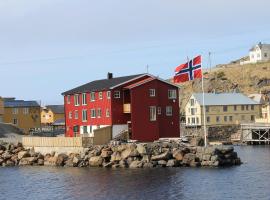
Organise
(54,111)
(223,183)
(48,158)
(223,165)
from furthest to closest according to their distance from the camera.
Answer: (54,111)
(48,158)
(223,165)
(223,183)

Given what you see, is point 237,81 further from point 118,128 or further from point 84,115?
point 118,128

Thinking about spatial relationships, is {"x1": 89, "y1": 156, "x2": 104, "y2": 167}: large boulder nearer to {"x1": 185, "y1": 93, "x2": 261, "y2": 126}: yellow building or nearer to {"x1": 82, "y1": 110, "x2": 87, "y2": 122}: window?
{"x1": 82, "y1": 110, "x2": 87, "y2": 122}: window

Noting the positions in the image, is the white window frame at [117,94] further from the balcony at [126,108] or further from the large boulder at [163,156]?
the large boulder at [163,156]

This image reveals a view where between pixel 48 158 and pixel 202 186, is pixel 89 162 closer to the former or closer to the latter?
pixel 48 158

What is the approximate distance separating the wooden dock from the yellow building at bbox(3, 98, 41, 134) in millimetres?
45229

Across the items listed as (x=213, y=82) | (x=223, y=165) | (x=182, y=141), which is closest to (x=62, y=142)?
(x=182, y=141)

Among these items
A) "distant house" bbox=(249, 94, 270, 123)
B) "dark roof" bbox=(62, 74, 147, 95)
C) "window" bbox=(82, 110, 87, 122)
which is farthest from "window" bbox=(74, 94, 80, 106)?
"distant house" bbox=(249, 94, 270, 123)

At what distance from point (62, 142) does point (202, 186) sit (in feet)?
87.0

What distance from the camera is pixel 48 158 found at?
69.3 meters

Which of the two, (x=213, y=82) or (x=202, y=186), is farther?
(x=213, y=82)

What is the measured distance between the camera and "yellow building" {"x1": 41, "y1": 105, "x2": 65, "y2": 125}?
148375mm

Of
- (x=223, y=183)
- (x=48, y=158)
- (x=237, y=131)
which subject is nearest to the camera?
(x=223, y=183)

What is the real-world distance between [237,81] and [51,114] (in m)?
61.6

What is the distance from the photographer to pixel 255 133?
380 feet
